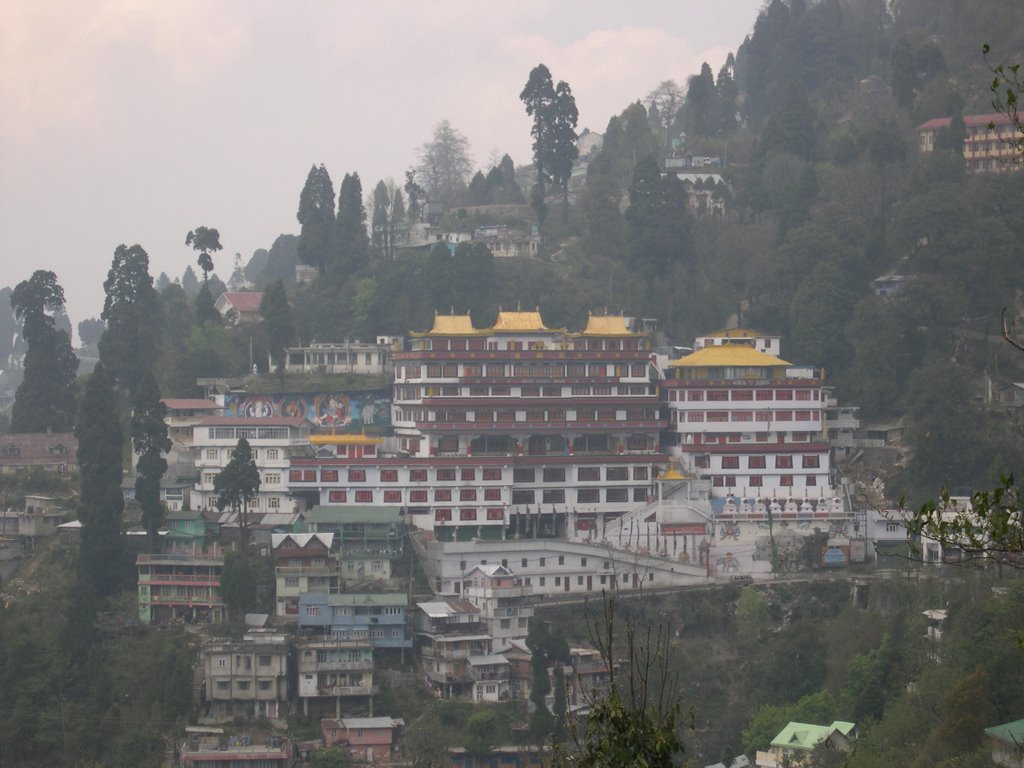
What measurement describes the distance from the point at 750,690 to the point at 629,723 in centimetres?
3465

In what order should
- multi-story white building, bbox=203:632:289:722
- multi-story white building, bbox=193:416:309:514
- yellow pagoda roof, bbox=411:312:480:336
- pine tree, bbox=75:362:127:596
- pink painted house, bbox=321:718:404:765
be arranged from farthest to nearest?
yellow pagoda roof, bbox=411:312:480:336
multi-story white building, bbox=193:416:309:514
pine tree, bbox=75:362:127:596
multi-story white building, bbox=203:632:289:722
pink painted house, bbox=321:718:404:765

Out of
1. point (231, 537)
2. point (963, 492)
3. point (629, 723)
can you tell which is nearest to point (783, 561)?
point (963, 492)

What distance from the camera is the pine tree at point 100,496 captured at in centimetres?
5312

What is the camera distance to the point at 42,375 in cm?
6600

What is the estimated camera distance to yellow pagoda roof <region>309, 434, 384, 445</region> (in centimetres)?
5828

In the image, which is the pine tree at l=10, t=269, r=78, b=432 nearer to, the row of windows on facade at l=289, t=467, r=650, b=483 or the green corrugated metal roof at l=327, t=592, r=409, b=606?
the row of windows on facade at l=289, t=467, r=650, b=483

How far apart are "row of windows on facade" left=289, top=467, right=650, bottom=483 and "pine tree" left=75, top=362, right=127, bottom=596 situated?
19.7 feet

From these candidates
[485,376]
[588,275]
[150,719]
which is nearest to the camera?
[150,719]

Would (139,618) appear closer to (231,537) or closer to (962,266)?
(231,537)

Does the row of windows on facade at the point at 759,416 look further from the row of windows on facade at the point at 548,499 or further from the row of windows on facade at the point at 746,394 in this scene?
the row of windows on facade at the point at 548,499

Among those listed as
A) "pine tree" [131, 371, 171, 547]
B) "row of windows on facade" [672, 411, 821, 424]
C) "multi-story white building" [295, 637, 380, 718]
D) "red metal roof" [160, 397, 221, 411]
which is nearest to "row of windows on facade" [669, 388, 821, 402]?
"row of windows on facade" [672, 411, 821, 424]

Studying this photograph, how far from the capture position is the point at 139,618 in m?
52.5

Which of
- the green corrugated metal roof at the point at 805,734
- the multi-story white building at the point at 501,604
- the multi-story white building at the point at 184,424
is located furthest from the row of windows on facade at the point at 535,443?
the green corrugated metal roof at the point at 805,734

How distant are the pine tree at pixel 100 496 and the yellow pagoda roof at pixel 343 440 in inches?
254
